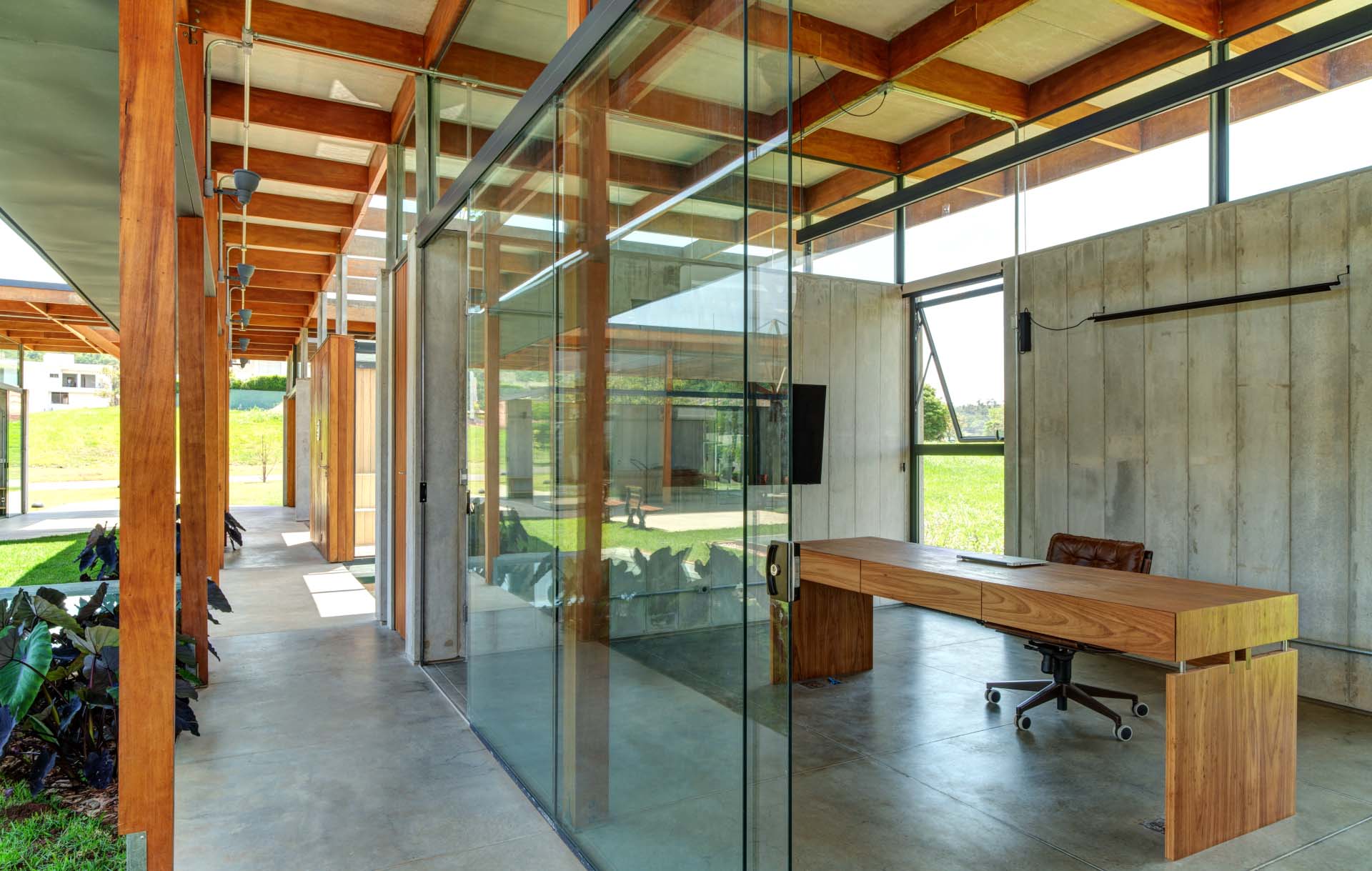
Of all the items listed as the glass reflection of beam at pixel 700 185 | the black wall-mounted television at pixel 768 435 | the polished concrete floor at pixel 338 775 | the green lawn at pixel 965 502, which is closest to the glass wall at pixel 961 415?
the green lawn at pixel 965 502

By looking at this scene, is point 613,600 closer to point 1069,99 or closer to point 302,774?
point 302,774

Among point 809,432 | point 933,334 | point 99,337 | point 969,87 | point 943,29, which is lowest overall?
point 809,432

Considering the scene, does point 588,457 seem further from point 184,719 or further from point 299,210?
point 299,210

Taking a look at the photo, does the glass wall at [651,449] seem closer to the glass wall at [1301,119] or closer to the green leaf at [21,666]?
the green leaf at [21,666]

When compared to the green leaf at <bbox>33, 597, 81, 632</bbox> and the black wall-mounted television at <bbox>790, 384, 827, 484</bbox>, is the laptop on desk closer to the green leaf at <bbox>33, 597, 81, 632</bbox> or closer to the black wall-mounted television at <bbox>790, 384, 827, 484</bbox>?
the black wall-mounted television at <bbox>790, 384, 827, 484</bbox>

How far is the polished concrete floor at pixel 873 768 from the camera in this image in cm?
193

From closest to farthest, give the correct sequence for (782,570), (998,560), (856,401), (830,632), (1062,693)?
1. (782,570)
2. (1062,693)
3. (998,560)
4. (830,632)
5. (856,401)

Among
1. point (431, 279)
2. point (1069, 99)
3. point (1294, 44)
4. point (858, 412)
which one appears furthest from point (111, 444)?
point (1294, 44)

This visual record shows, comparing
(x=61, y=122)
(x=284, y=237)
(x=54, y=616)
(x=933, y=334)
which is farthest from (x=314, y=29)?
(x=933, y=334)

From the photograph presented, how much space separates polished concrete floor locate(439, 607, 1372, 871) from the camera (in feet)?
6.33

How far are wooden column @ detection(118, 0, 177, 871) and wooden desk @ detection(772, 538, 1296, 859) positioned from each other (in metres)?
2.17

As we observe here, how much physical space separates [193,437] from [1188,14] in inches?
255

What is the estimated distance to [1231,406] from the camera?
5105 millimetres

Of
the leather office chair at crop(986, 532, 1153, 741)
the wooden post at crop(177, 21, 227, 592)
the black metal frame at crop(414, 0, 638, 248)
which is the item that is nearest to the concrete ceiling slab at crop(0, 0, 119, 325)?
the wooden post at crop(177, 21, 227, 592)
